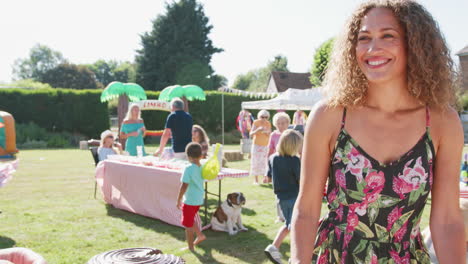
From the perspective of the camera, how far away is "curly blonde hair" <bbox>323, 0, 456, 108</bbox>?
1.48 m

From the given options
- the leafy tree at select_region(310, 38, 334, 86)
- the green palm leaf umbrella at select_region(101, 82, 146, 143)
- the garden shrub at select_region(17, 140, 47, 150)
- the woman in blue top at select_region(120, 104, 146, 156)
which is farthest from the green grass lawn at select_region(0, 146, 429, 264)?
the leafy tree at select_region(310, 38, 334, 86)

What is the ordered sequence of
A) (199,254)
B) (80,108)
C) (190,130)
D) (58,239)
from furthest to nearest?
1. (80,108)
2. (190,130)
3. (58,239)
4. (199,254)

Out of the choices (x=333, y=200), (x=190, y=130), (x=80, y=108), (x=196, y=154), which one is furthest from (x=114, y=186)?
(x=80, y=108)

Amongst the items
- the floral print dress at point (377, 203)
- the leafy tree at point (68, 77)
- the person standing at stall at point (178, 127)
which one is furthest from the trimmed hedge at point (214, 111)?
the leafy tree at point (68, 77)

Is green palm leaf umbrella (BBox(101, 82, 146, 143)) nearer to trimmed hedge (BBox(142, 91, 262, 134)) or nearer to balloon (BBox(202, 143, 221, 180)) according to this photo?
trimmed hedge (BBox(142, 91, 262, 134))

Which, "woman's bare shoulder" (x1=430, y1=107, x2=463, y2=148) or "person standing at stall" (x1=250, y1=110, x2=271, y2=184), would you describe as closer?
"woman's bare shoulder" (x1=430, y1=107, x2=463, y2=148)

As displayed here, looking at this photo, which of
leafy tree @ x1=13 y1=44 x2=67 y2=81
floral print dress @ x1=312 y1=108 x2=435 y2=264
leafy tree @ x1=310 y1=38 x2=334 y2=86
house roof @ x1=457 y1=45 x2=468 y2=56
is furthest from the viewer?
leafy tree @ x1=13 y1=44 x2=67 y2=81

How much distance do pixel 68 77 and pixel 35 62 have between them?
31.7 meters

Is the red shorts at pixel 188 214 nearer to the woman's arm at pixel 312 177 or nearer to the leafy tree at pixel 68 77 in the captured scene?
the woman's arm at pixel 312 177

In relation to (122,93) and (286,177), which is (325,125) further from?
(122,93)

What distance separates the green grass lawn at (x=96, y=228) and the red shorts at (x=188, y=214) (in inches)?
13.4

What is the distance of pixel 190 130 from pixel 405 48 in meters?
6.06

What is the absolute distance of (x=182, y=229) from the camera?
6156 millimetres

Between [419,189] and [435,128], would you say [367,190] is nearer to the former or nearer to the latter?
[419,189]
